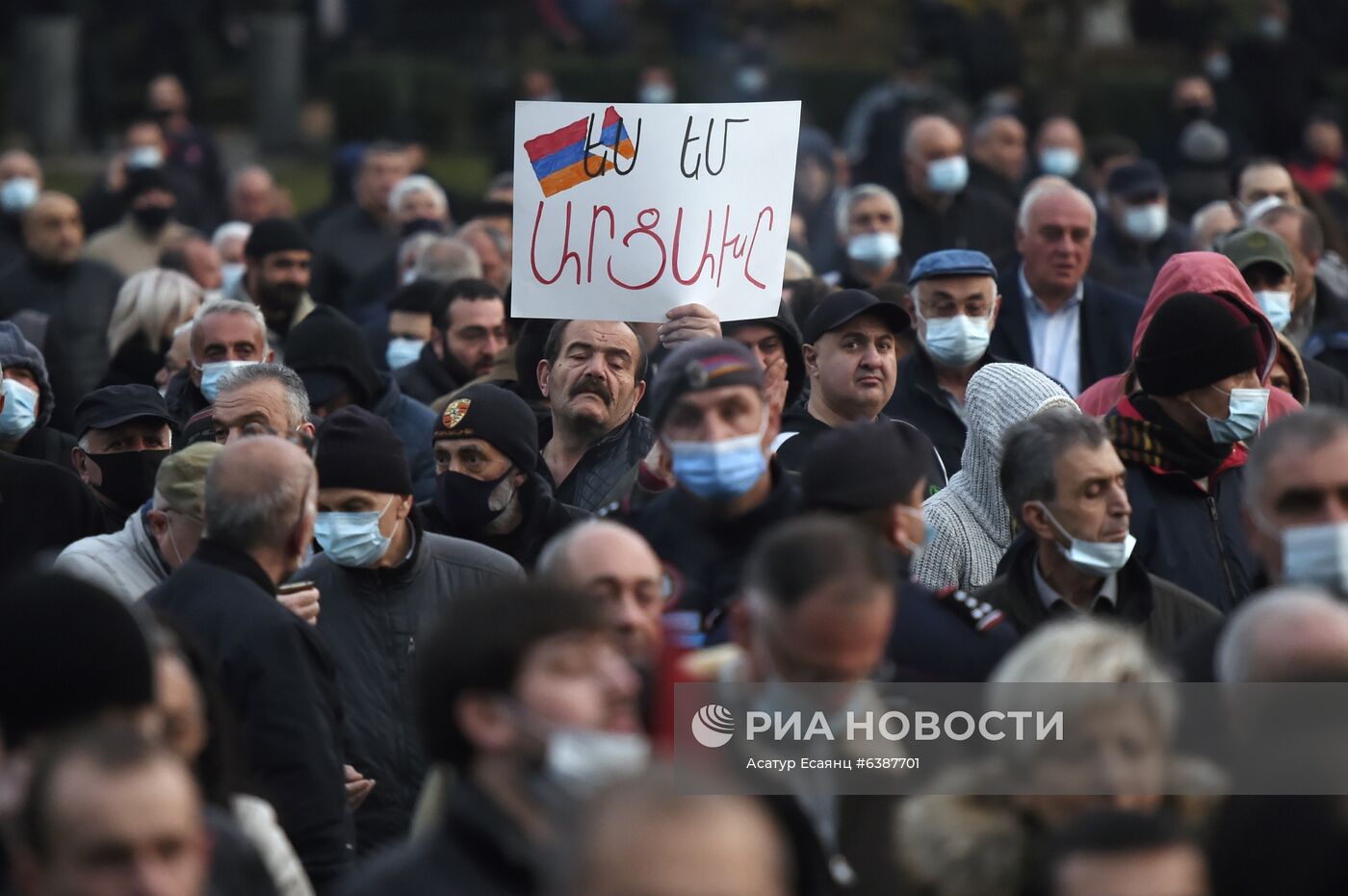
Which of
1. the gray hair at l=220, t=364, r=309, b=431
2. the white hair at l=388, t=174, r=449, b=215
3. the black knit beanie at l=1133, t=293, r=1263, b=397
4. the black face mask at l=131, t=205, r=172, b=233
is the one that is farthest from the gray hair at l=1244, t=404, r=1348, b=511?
the black face mask at l=131, t=205, r=172, b=233

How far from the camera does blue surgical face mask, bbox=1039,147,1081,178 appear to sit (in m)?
16.4

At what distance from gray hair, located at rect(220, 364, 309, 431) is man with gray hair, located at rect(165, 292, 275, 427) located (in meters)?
0.98

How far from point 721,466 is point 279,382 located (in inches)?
104

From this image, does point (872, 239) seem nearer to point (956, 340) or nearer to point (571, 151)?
point (956, 340)

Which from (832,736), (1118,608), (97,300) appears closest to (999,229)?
(97,300)

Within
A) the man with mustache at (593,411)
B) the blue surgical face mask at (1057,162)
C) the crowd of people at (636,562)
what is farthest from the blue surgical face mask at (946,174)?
the man with mustache at (593,411)

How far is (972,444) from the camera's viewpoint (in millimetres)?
7262

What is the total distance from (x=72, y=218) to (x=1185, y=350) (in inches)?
291

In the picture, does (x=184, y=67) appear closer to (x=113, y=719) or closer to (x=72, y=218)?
(x=72, y=218)

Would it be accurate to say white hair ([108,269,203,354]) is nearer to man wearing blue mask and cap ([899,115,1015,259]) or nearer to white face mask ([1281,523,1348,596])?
man wearing blue mask and cap ([899,115,1015,259])

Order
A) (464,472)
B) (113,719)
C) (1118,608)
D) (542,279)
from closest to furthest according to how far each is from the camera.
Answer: (113,719) → (1118,608) → (464,472) → (542,279)

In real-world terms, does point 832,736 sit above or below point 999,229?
below

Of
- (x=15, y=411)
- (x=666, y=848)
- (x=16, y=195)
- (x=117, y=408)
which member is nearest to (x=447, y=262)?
(x=15, y=411)

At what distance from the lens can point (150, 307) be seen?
1027 centimetres
